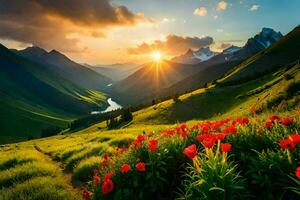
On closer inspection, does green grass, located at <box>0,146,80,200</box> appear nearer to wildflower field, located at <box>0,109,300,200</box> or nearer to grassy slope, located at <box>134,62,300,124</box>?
wildflower field, located at <box>0,109,300,200</box>

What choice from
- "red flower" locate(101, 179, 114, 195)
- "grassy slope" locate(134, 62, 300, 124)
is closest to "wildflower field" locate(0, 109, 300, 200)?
"red flower" locate(101, 179, 114, 195)

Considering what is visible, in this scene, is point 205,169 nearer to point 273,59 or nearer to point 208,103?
point 208,103

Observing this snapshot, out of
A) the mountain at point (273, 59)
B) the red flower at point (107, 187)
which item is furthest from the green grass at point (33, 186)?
the mountain at point (273, 59)

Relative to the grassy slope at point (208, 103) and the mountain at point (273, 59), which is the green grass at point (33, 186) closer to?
the grassy slope at point (208, 103)

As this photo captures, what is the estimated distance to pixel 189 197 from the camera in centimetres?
764

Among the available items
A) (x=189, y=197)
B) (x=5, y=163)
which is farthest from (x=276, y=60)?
(x=189, y=197)

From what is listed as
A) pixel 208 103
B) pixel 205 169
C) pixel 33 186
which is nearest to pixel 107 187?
pixel 205 169

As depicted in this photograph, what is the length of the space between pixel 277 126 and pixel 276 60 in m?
122

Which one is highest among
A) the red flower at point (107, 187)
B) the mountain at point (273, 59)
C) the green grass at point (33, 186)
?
the mountain at point (273, 59)

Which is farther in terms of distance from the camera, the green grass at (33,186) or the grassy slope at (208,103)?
the grassy slope at (208,103)

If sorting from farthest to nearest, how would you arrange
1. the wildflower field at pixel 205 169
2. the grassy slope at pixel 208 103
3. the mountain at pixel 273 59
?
1. the mountain at pixel 273 59
2. the grassy slope at pixel 208 103
3. the wildflower field at pixel 205 169

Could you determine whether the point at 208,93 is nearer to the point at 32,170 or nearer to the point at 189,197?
the point at 32,170

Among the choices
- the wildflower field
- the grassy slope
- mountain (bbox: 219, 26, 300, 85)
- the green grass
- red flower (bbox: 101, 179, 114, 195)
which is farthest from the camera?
mountain (bbox: 219, 26, 300, 85)

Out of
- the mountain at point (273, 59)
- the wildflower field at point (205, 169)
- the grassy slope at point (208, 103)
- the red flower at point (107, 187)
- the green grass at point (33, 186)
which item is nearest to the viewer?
the wildflower field at point (205, 169)
